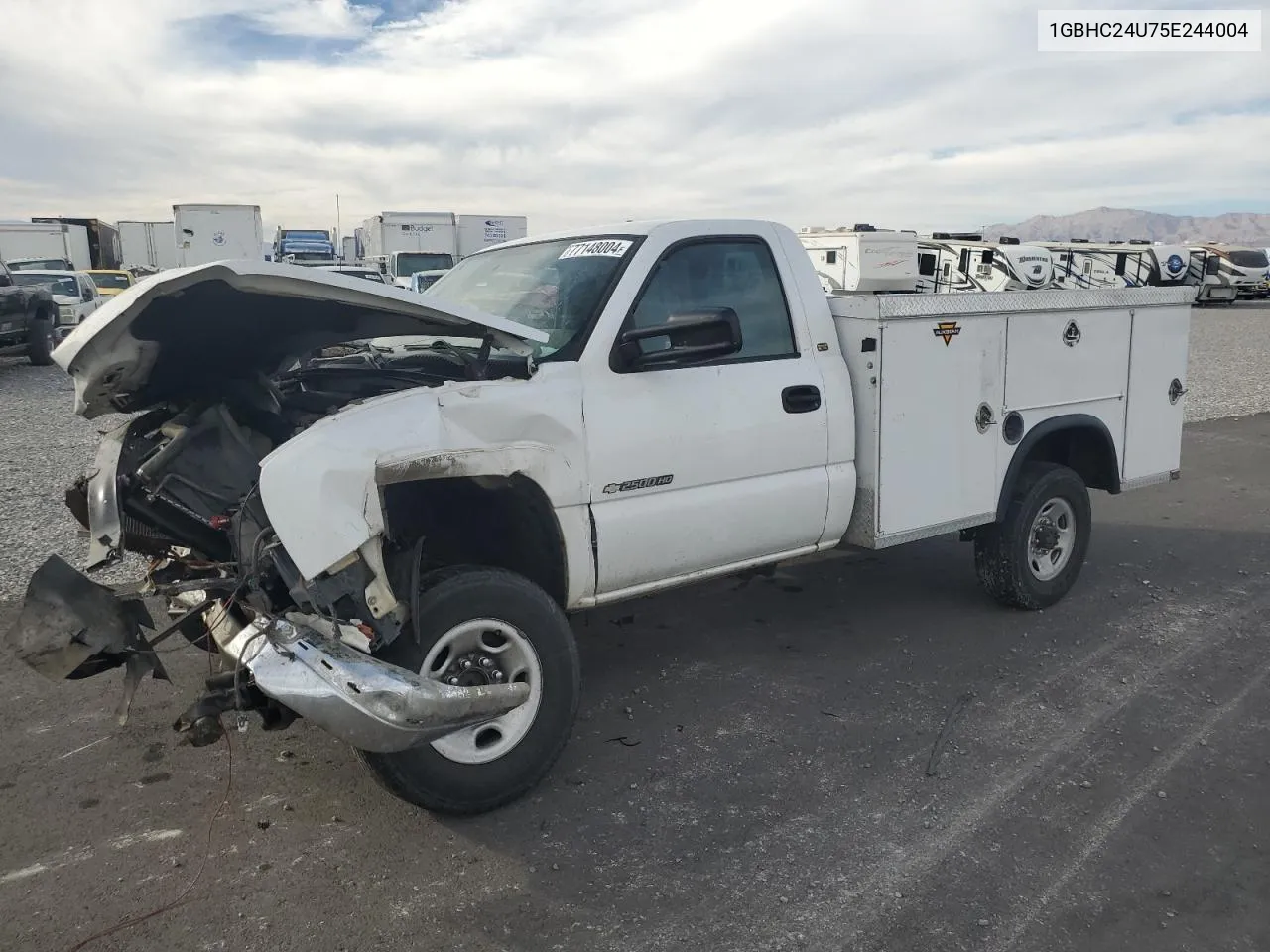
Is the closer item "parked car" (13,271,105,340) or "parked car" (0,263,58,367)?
"parked car" (0,263,58,367)

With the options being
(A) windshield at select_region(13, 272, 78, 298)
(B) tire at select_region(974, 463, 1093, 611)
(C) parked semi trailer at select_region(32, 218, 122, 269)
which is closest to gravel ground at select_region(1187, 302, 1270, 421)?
(B) tire at select_region(974, 463, 1093, 611)

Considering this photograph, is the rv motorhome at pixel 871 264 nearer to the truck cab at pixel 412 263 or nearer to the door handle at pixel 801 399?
the door handle at pixel 801 399

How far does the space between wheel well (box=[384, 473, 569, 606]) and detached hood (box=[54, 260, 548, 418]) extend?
571 millimetres

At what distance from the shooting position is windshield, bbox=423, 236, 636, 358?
4.23m

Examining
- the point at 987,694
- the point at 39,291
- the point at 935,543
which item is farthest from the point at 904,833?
the point at 39,291

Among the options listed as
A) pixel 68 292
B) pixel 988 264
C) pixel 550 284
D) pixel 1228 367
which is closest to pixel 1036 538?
pixel 550 284

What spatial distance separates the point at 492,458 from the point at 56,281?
2235cm

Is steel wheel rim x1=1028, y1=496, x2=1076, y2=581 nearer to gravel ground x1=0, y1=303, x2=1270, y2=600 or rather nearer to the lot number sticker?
the lot number sticker

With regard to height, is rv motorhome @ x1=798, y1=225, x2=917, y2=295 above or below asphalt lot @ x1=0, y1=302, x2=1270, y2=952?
above

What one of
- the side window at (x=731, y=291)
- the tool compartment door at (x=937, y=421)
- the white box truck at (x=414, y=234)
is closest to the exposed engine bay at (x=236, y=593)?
Result: the side window at (x=731, y=291)

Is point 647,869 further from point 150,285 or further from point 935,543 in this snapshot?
point 935,543

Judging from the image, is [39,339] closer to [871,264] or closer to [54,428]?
[54,428]

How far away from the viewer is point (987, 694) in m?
4.73

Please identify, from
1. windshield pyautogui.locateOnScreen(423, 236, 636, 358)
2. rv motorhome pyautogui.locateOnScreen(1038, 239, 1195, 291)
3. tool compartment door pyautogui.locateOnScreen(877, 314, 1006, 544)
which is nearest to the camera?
windshield pyautogui.locateOnScreen(423, 236, 636, 358)
